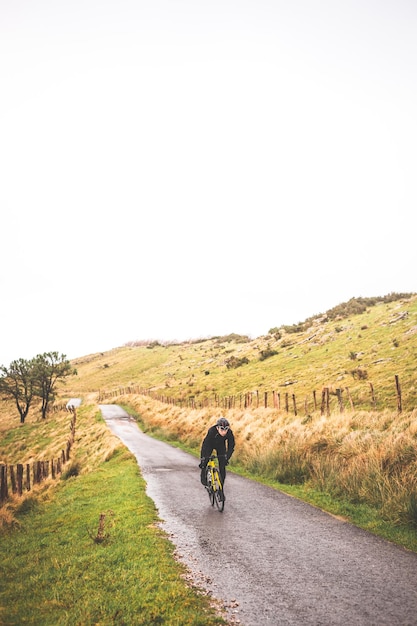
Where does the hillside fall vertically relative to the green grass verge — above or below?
above

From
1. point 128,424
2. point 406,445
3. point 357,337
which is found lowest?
point 128,424

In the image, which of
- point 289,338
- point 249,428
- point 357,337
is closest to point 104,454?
point 249,428

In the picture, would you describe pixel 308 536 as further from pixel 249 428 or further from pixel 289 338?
pixel 289 338

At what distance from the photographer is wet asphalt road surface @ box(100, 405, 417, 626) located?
18.4 feet

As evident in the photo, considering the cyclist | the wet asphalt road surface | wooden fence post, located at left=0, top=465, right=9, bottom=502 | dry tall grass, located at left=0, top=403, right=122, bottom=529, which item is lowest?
dry tall grass, located at left=0, top=403, right=122, bottom=529

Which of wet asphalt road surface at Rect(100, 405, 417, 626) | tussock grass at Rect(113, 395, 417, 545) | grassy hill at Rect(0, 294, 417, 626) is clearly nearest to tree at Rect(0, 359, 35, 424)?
grassy hill at Rect(0, 294, 417, 626)

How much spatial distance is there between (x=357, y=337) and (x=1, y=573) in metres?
43.6

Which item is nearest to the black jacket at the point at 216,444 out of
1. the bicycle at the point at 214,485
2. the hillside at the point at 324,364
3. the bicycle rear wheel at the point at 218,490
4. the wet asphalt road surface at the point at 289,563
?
the bicycle at the point at 214,485

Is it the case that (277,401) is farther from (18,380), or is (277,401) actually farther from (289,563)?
(18,380)

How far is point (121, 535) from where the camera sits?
9.57 metres

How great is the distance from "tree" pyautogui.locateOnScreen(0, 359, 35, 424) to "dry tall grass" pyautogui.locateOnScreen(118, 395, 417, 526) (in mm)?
50828

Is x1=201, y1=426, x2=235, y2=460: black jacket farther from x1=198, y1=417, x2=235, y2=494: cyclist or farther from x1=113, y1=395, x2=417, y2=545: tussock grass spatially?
x1=113, y1=395, x2=417, y2=545: tussock grass

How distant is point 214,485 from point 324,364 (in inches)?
1261

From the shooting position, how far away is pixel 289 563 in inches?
288
